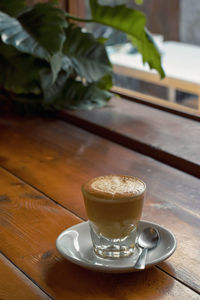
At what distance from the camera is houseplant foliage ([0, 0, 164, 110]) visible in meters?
1.33

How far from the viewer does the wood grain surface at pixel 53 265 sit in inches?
23.5

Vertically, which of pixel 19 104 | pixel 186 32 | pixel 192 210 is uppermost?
pixel 192 210

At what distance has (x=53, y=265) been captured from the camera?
0.66 meters

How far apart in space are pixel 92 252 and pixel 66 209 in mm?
180

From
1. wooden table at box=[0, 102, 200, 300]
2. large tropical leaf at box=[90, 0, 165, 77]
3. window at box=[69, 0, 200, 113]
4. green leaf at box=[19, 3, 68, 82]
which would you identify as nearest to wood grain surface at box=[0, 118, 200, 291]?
wooden table at box=[0, 102, 200, 300]

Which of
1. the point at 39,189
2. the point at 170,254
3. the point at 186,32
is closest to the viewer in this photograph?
the point at 170,254

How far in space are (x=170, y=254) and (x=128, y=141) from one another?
1.82 feet

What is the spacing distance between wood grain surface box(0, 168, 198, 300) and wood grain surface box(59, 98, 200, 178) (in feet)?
0.97

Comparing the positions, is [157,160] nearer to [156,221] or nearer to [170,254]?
[156,221]

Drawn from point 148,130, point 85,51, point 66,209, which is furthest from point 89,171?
point 85,51

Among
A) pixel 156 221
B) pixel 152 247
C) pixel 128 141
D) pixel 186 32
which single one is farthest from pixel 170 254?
pixel 186 32

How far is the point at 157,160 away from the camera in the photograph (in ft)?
3.47

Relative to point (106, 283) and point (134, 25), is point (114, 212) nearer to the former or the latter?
point (106, 283)

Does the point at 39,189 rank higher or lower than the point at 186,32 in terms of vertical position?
higher
